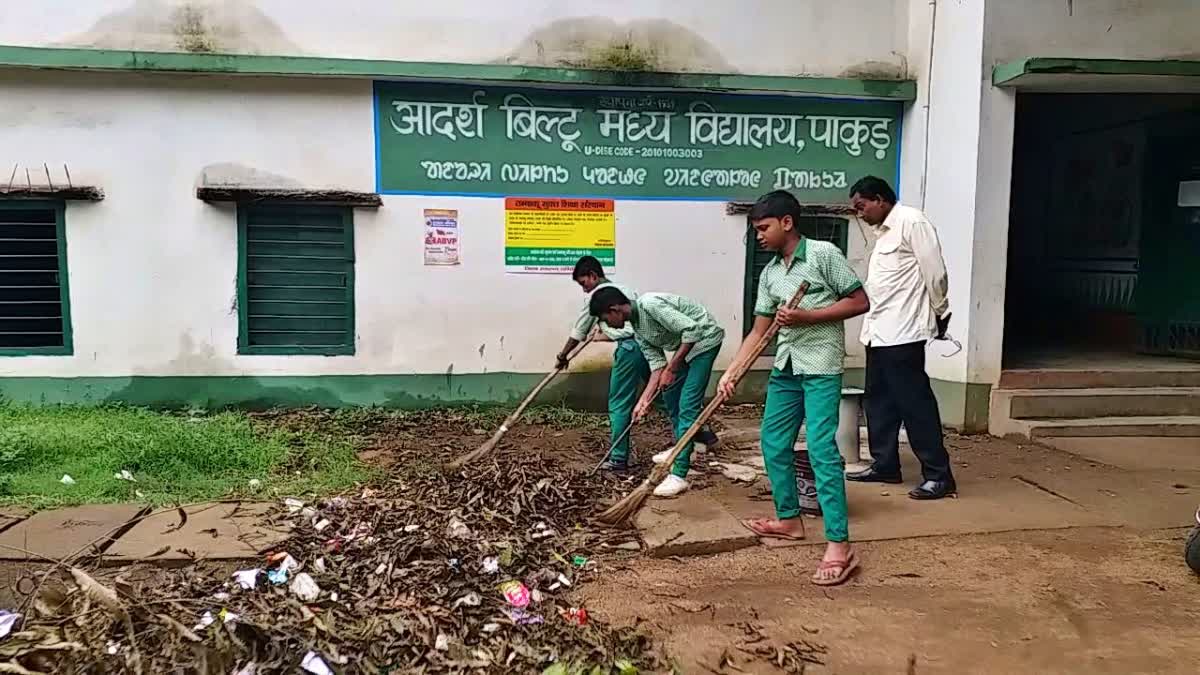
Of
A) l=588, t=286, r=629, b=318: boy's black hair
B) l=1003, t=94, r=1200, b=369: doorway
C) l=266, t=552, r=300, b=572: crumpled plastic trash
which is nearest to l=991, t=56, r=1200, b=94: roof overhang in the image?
l=1003, t=94, r=1200, b=369: doorway

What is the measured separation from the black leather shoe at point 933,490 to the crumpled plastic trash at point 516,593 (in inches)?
97.8

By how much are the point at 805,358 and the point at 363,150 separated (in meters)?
4.64

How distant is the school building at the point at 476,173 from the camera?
6.59m

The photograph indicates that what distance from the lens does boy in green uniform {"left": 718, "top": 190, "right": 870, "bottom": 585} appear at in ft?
11.9

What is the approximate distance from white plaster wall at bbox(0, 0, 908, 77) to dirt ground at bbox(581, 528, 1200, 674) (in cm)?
473

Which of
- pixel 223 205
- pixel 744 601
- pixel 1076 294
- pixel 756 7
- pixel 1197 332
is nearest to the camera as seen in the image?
pixel 744 601

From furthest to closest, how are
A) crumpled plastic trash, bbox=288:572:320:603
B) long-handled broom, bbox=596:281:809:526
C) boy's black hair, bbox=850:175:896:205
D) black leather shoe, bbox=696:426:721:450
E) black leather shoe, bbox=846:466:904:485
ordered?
black leather shoe, bbox=696:426:721:450 < black leather shoe, bbox=846:466:904:485 < boy's black hair, bbox=850:175:896:205 < long-handled broom, bbox=596:281:809:526 < crumpled plastic trash, bbox=288:572:320:603

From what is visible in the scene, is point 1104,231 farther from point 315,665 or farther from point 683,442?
point 315,665

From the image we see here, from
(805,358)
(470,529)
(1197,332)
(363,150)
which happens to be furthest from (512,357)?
(1197,332)

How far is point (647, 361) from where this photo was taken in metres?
5.16

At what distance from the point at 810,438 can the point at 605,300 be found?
1.57 m

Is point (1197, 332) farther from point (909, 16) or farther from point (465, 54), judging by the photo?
point (465, 54)

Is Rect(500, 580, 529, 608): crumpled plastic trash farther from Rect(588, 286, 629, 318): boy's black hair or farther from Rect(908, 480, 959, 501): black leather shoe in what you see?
Rect(908, 480, 959, 501): black leather shoe

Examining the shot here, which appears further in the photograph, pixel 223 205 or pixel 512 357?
pixel 512 357
